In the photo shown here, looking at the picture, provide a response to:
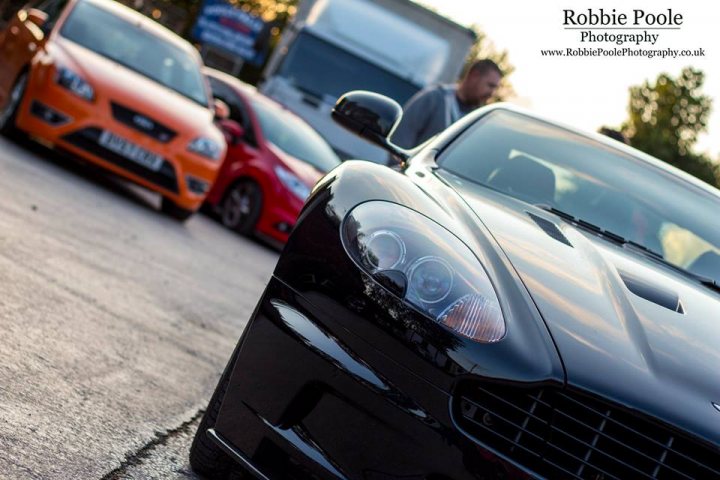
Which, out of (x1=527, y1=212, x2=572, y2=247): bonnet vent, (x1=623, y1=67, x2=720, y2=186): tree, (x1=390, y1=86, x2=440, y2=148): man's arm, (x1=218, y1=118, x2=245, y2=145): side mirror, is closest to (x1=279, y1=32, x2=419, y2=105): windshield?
(x1=218, y1=118, x2=245, y2=145): side mirror

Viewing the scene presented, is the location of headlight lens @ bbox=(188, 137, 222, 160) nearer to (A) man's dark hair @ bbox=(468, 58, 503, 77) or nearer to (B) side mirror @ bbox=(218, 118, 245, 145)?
(B) side mirror @ bbox=(218, 118, 245, 145)

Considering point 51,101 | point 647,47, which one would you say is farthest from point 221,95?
point 647,47

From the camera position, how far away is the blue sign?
37375 millimetres

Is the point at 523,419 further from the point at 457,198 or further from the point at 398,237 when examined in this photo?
the point at 457,198

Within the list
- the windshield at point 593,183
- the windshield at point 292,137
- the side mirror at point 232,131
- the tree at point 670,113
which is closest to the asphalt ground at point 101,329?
the windshield at point 593,183

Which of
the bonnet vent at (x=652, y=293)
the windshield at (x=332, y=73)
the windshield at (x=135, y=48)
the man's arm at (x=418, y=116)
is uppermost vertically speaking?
the windshield at (x=332, y=73)

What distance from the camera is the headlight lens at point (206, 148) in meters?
10.3

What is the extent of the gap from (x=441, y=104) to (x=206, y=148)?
344 cm

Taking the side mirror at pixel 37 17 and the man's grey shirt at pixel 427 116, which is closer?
the man's grey shirt at pixel 427 116

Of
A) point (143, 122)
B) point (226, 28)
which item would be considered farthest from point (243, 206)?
point (226, 28)

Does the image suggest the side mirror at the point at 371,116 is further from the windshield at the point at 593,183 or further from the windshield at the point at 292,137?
the windshield at the point at 292,137

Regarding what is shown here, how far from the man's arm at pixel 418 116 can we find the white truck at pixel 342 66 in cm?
755

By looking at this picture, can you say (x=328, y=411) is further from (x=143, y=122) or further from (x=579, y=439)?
(x=143, y=122)

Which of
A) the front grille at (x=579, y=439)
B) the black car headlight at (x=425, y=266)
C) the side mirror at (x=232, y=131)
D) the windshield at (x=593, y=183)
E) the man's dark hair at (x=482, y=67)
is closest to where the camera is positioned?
the front grille at (x=579, y=439)
